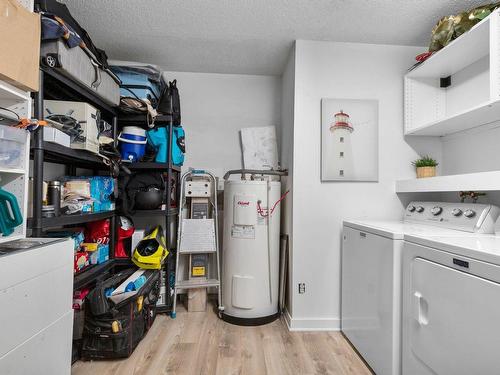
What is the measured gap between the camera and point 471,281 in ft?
3.29

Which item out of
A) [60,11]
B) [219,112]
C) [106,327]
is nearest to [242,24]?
[219,112]

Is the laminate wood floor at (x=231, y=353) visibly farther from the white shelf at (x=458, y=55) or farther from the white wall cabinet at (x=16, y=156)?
the white shelf at (x=458, y=55)

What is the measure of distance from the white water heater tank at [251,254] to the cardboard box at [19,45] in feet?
4.67

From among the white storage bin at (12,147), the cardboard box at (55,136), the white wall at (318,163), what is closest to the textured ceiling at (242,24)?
the white wall at (318,163)

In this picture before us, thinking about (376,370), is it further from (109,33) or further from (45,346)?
(109,33)

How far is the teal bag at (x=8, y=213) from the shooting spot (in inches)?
44.9

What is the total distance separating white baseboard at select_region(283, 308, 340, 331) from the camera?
2.10m

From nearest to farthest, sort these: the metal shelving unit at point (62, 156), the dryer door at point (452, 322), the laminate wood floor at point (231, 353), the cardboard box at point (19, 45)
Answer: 1. the dryer door at point (452, 322)
2. the cardboard box at point (19, 45)
3. the metal shelving unit at point (62, 156)
4. the laminate wood floor at point (231, 353)

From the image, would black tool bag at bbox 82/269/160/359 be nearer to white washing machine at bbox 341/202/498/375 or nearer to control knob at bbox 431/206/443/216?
white washing machine at bbox 341/202/498/375

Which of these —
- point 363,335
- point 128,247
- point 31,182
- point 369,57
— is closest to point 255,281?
point 363,335

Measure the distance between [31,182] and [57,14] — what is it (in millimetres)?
949

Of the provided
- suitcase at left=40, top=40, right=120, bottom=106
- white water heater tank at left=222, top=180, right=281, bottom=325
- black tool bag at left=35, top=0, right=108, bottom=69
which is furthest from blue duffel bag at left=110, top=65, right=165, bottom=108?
white water heater tank at left=222, top=180, right=281, bottom=325

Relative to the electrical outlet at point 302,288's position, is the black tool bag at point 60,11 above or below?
above

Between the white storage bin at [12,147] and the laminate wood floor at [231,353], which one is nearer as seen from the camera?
the white storage bin at [12,147]
